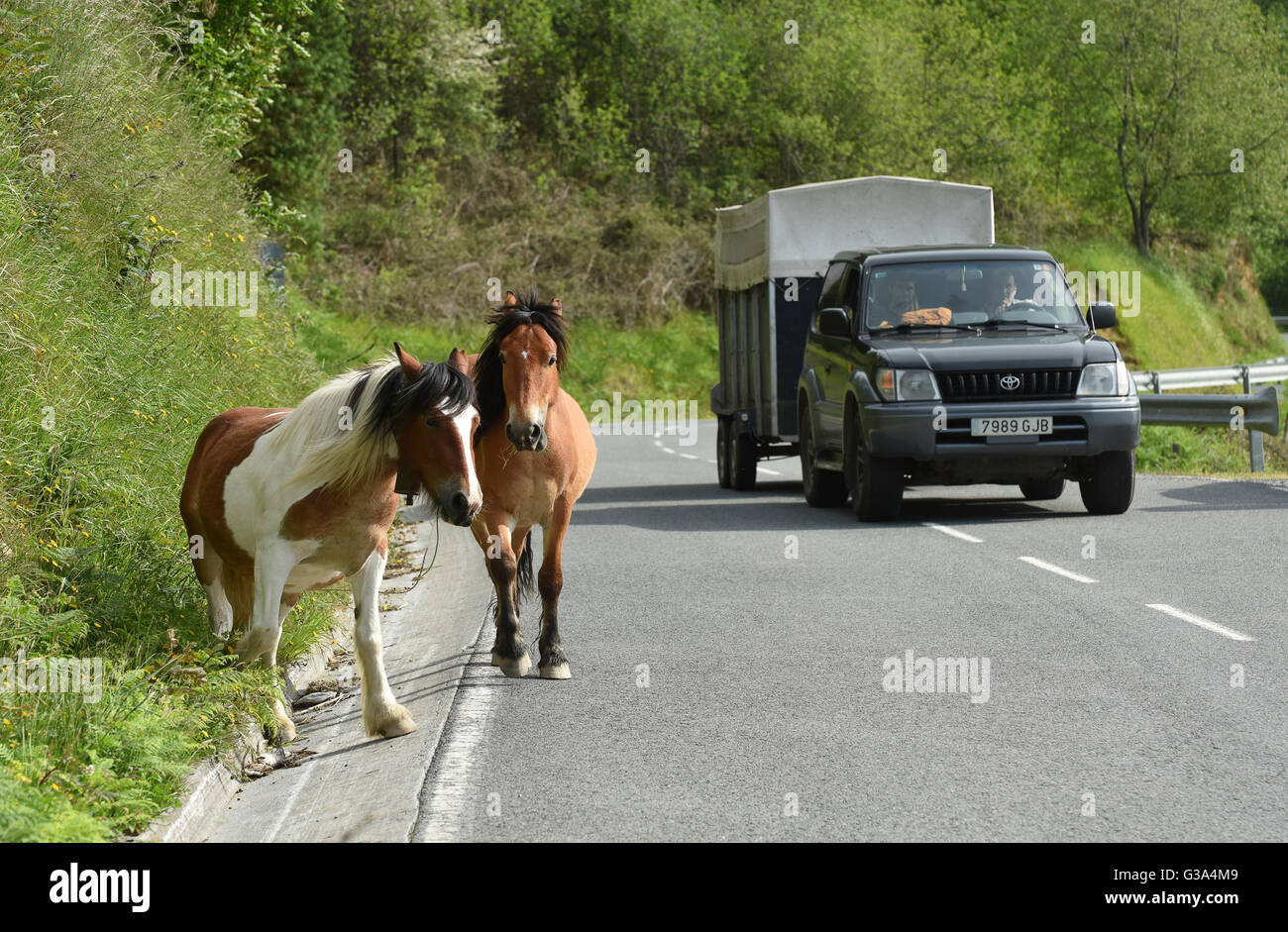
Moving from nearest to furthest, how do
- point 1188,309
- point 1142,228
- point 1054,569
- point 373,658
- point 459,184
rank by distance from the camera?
point 373,658
point 1054,569
point 459,184
point 1188,309
point 1142,228

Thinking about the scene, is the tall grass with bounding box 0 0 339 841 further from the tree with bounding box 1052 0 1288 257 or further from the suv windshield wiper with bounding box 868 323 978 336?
the tree with bounding box 1052 0 1288 257

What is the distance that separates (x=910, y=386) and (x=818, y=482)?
8.10 ft

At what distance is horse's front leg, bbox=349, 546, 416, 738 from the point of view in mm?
6527

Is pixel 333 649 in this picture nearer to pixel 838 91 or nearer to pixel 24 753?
pixel 24 753

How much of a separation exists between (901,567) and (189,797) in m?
6.98

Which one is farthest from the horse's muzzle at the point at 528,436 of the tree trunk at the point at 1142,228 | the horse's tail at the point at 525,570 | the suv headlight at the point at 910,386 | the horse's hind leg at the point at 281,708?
the tree trunk at the point at 1142,228

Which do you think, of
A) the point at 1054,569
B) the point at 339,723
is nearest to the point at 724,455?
the point at 1054,569

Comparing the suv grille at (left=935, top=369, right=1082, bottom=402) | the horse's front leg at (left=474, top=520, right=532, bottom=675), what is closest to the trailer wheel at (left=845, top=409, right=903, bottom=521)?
the suv grille at (left=935, top=369, right=1082, bottom=402)

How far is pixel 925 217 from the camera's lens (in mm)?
18797

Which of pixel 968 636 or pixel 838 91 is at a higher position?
pixel 838 91

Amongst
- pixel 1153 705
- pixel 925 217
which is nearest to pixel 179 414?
pixel 1153 705

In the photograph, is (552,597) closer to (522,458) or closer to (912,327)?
(522,458)

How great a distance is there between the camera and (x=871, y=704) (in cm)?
711

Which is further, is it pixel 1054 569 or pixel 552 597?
pixel 1054 569
